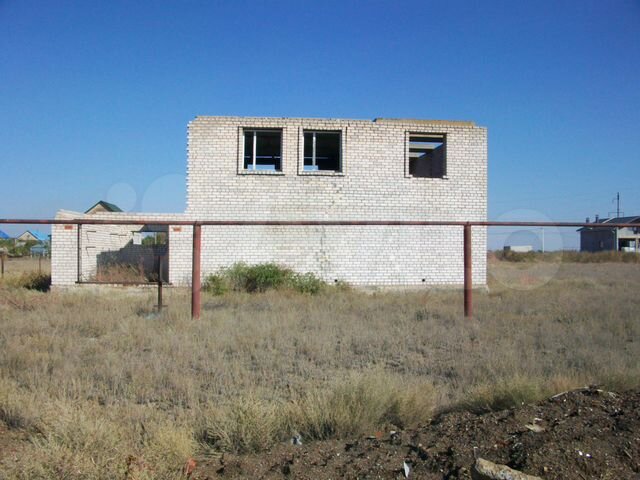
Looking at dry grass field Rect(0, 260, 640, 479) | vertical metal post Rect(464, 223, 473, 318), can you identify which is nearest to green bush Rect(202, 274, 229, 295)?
dry grass field Rect(0, 260, 640, 479)

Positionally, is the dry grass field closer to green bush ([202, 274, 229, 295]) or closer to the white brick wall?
green bush ([202, 274, 229, 295])

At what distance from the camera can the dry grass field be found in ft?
13.9

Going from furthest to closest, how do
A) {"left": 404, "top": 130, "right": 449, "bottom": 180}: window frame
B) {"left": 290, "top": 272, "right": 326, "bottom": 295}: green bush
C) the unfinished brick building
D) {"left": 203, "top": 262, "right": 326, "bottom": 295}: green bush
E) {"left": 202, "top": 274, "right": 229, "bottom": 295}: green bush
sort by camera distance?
{"left": 404, "top": 130, "right": 449, "bottom": 180}: window frame < the unfinished brick building < {"left": 290, "top": 272, "right": 326, "bottom": 295}: green bush < {"left": 203, "top": 262, "right": 326, "bottom": 295}: green bush < {"left": 202, "top": 274, "right": 229, "bottom": 295}: green bush

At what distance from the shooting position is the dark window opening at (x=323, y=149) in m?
17.0

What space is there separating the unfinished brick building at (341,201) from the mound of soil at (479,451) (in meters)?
11.7

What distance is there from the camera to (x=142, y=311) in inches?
428

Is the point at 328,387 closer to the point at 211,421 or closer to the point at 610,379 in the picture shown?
the point at 211,421

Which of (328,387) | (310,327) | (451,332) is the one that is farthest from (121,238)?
(328,387)

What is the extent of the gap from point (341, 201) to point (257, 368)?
33.3 ft

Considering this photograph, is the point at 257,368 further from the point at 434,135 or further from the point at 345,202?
the point at 434,135

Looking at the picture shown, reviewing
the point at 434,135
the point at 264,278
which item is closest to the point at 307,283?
the point at 264,278

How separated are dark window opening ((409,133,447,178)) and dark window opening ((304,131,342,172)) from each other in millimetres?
2542

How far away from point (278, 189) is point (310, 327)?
7688 millimetres

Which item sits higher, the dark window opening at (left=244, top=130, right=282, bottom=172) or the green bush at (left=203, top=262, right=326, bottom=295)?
the dark window opening at (left=244, top=130, right=282, bottom=172)
